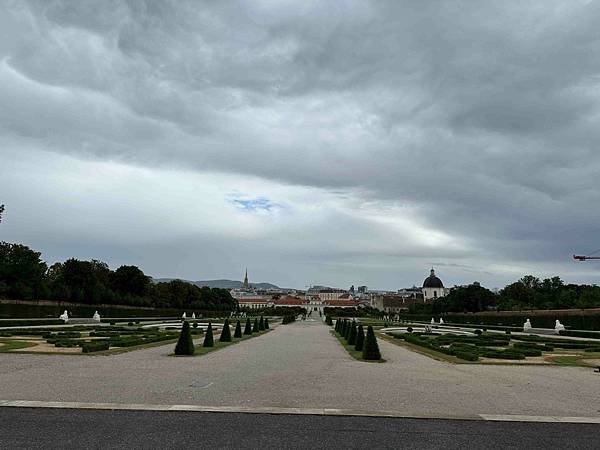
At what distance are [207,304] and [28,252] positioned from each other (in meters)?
51.6

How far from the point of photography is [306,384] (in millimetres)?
12555

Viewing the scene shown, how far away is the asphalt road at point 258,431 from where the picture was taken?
7.05 m

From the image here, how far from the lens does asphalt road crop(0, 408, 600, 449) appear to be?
7047 mm

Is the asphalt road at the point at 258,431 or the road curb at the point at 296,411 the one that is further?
the road curb at the point at 296,411

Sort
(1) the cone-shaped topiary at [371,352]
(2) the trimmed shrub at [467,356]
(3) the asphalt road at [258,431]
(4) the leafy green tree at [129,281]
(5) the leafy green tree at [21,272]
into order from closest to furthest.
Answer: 1. (3) the asphalt road at [258,431]
2. (1) the cone-shaped topiary at [371,352]
3. (2) the trimmed shrub at [467,356]
4. (5) the leafy green tree at [21,272]
5. (4) the leafy green tree at [129,281]

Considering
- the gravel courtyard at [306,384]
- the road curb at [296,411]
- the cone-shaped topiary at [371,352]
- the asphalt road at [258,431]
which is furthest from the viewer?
the cone-shaped topiary at [371,352]

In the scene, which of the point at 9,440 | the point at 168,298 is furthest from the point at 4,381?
the point at 168,298

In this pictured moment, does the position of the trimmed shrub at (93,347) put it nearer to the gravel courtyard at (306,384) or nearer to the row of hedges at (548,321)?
the gravel courtyard at (306,384)

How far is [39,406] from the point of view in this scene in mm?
9141

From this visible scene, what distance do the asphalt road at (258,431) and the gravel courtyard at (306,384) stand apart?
1.04m

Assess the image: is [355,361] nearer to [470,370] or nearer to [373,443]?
[470,370]

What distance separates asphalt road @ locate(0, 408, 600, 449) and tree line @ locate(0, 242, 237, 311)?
187ft

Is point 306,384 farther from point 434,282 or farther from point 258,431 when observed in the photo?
point 434,282

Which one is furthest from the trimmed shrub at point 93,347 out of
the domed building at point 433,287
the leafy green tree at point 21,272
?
the domed building at point 433,287
